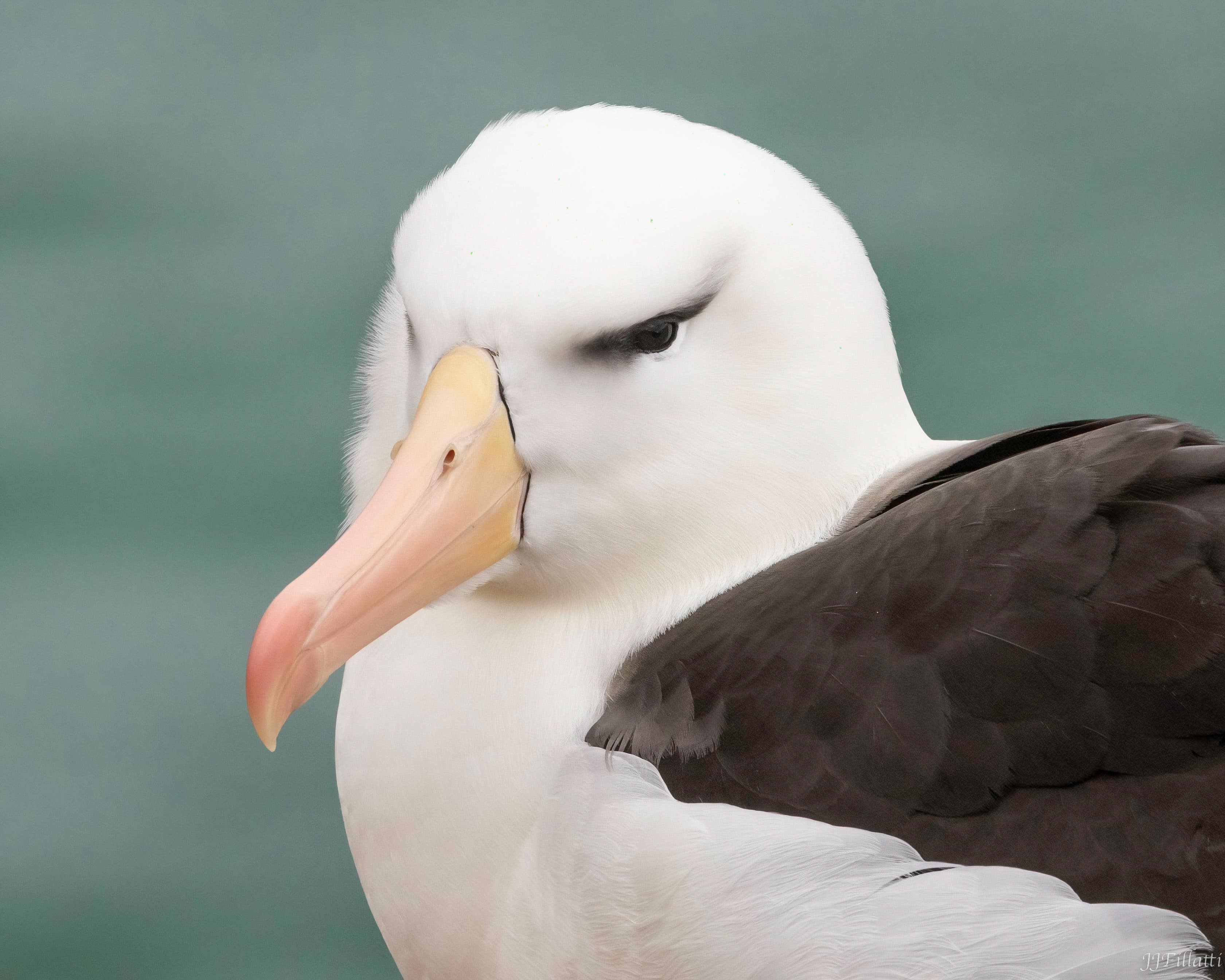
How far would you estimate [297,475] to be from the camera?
11.5ft

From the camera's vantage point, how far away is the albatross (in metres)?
1.64

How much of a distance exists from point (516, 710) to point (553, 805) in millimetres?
130

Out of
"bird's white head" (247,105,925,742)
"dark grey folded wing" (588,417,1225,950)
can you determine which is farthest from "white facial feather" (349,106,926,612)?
"dark grey folded wing" (588,417,1225,950)

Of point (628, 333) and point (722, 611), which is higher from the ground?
point (628, 333)

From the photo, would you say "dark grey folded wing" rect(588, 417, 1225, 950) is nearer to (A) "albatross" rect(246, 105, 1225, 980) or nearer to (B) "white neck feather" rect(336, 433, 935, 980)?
(A) "albatross" rect(246, 105, 1225, 980)

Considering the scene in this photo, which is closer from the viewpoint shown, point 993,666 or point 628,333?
point 993,666

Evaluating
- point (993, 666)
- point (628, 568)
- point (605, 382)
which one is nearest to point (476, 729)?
point (628, 568)

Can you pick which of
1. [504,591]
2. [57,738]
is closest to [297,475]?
[57,738]

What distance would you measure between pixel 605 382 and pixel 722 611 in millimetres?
284

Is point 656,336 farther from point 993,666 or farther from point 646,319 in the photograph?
point 993,666

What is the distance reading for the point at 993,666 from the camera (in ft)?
5.43

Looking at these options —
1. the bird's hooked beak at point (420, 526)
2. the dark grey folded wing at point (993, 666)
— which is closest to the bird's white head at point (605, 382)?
the bird's hooked beak at point (420, 526)

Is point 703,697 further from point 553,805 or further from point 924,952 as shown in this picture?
point 924,952

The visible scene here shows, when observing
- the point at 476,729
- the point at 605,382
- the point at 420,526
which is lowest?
the point at 476,729
